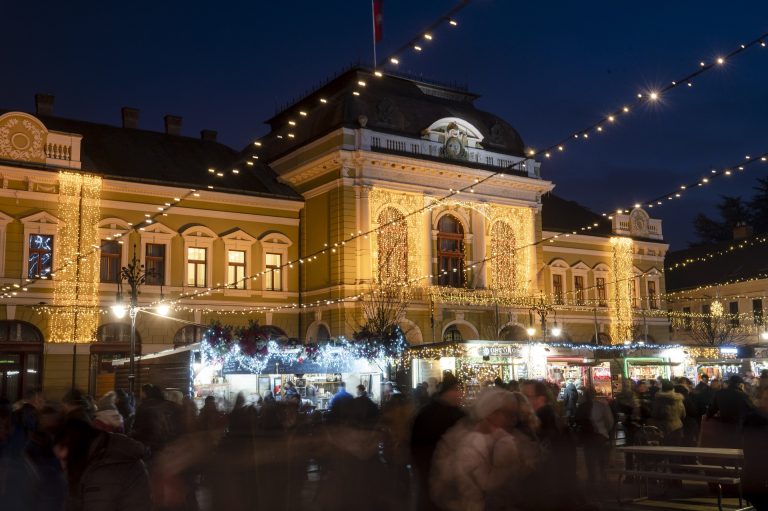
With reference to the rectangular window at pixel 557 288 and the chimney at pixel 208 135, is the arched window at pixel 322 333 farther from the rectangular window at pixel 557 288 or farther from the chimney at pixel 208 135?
the rectangular window at pixel 557 288

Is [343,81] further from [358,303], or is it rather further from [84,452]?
[84,452]

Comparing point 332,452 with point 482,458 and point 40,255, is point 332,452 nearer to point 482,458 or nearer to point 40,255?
point 482,458

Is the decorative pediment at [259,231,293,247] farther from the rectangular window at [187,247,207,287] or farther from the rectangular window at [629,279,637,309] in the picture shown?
the rectangular window at [629,279,637,309]

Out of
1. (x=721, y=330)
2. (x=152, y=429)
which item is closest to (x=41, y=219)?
(x=152, y=429)

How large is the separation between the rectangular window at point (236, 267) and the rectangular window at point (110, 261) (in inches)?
170

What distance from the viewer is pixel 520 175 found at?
125 ft

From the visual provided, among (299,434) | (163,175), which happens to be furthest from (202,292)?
(299,434)

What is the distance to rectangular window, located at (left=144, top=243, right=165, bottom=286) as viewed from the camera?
32594mm

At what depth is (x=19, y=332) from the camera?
1168 inches

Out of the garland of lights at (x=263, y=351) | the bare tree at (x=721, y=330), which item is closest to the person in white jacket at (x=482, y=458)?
the garland of lights at (x=263, y=351)

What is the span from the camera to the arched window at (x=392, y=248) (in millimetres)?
34469

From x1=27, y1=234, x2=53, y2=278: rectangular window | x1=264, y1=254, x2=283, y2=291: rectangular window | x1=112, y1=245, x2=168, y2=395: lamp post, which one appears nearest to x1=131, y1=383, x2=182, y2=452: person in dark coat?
x1=112, y1=245, x2=168, y2=395: lamp post

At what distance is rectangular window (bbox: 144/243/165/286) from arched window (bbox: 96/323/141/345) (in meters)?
2.03

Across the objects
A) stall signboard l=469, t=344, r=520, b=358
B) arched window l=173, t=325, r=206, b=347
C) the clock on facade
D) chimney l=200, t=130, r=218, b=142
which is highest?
chimney l=200, t=130, r=218, b=142
